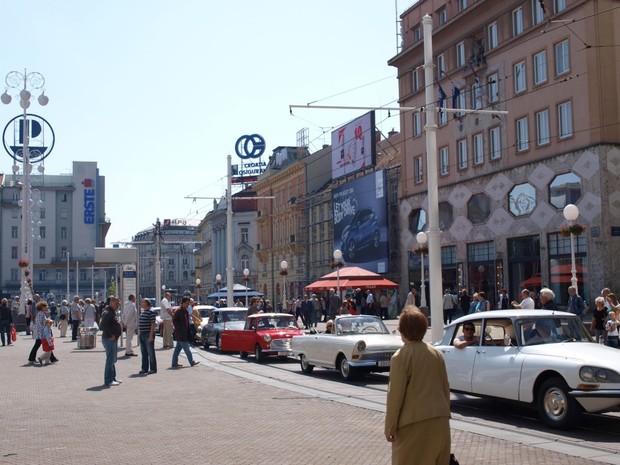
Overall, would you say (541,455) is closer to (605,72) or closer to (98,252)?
(98,252)

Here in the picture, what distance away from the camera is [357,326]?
1808 centimetres

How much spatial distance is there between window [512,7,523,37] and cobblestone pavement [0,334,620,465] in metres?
26.1

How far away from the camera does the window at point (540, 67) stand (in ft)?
117

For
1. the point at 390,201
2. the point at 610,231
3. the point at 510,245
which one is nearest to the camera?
the point at 610,231

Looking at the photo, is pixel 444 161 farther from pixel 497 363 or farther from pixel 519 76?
pixel 497 363

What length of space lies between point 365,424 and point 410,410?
5664 millimetres

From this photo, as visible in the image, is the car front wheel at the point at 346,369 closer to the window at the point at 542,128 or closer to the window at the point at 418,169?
the window at the point at 542,128

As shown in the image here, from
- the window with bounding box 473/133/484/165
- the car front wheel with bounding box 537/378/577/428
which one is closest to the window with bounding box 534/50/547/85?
the window with bounding box 473/133/484/165

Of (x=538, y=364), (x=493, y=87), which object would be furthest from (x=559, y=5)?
(x=538, y=364)

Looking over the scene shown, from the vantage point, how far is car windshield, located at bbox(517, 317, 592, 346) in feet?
37.8

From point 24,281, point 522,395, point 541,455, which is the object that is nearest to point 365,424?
point 522,395

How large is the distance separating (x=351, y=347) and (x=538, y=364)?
261 inches

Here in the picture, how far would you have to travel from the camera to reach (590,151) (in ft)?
108

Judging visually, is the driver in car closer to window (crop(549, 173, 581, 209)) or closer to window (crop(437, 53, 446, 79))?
window (crop(549, 173, 581, 209))
